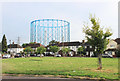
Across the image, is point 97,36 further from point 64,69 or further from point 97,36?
point 64,69

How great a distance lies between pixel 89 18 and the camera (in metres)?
13.4

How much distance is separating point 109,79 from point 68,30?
48181mm

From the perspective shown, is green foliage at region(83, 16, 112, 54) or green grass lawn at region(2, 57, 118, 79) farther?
green foliage at region(83, 16, 112, 54)

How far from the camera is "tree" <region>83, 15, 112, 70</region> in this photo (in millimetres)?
12773

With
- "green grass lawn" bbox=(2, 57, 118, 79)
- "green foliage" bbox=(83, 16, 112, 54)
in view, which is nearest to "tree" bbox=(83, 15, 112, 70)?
"green foliage" bbox=(83, 16, 112, 54)

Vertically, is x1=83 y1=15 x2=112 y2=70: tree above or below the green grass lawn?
above

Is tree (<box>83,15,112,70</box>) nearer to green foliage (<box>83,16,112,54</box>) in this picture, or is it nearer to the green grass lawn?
green foliage (<box>83,16,112,54</box>)

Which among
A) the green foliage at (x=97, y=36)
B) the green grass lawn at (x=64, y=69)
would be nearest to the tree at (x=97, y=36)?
the green foliage at (x=97, y=36)

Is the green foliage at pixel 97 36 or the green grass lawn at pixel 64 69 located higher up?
the green foliage at pixel 97 36

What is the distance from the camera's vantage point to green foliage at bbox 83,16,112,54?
12773 millimetres

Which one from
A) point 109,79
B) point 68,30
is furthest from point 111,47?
point 109,79

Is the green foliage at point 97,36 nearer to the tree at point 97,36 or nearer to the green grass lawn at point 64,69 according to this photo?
the tree at point 97,36

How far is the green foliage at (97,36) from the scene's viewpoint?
12.8 m

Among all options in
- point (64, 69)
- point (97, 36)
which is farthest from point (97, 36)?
point (64, 69)
